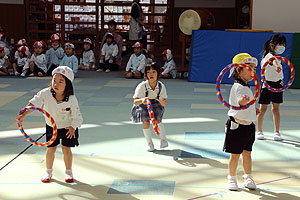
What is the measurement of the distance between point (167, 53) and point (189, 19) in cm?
115

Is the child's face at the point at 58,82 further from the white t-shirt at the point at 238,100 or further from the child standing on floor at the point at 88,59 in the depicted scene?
the child standing on floor at the point at 88,59

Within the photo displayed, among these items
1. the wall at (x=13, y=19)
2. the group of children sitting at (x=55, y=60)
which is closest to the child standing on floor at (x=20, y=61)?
the group of children sitting at (x=55, y=60)

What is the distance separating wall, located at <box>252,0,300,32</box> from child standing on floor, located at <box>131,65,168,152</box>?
7.63 metres

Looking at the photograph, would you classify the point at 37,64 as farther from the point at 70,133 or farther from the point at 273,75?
the point at 70,133

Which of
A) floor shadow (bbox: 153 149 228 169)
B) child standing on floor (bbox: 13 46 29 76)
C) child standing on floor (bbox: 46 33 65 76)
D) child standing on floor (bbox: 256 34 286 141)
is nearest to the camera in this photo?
floor shadow (bbox: 153 149 228 169)

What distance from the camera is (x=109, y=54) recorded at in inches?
604

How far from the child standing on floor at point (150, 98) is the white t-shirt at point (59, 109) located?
49.2 inches

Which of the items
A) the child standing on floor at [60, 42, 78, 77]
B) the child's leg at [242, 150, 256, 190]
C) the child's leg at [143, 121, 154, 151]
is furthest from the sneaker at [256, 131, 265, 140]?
the child standing on floor at [60, 42, 78, 77]

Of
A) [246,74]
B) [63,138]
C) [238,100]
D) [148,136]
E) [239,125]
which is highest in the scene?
[246,74]

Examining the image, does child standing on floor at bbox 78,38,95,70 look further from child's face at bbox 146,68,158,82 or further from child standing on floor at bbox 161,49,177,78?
child's face at bbox 146,68,158,82

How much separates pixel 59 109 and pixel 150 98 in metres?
1.62

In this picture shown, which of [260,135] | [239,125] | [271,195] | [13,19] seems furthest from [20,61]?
[271,195]

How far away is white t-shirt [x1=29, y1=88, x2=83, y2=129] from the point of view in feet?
16.8

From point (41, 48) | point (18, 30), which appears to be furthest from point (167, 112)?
point (18, 30)
